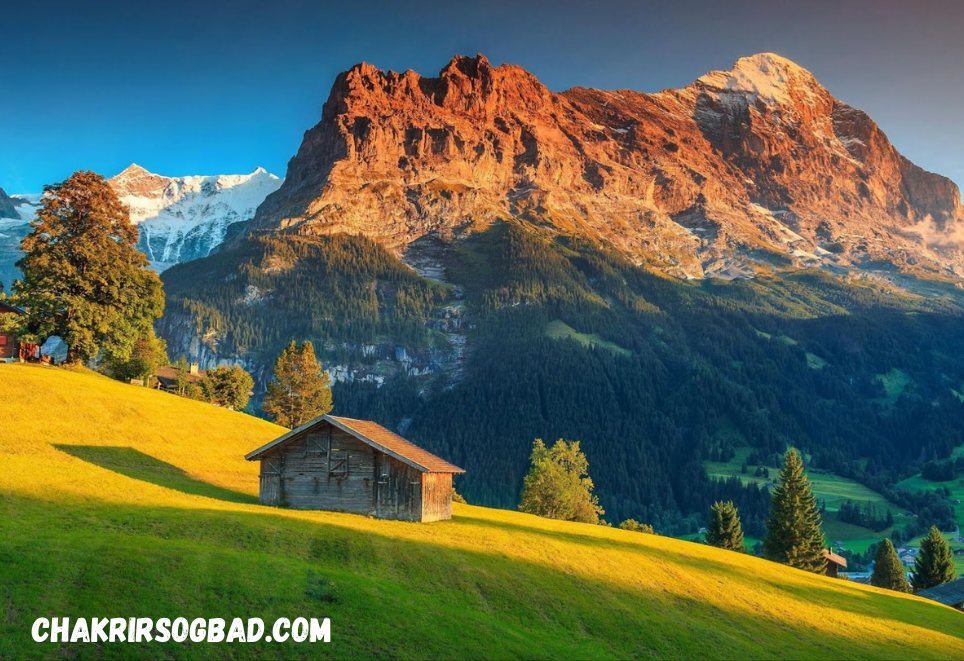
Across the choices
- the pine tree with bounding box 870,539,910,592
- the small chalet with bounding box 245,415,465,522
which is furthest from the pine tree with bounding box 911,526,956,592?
the small chalet with bounding box 245,415,465,522

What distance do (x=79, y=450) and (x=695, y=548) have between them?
47743 mm

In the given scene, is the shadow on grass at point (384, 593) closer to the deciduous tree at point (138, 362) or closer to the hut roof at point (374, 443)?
the hut roof at point (374, 443)

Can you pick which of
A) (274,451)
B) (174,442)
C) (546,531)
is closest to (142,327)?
(174,442)

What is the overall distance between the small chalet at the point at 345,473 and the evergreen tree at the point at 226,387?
202 ft

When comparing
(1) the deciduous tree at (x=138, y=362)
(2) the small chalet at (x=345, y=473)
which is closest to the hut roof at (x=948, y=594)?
(2) the small chalet at (x=345, y=473)

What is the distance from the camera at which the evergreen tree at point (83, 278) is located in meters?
77.2

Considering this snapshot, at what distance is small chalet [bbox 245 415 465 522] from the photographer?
55.9 m

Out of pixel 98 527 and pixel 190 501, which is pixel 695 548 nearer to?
pixel 190 501

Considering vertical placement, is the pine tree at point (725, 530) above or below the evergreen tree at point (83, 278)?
below

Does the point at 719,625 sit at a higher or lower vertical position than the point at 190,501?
lower

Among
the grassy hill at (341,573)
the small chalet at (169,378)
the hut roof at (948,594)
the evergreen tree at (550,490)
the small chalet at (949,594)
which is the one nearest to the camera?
the grassy hill at (341,573)

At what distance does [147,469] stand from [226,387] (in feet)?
202

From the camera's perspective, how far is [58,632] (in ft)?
90.1

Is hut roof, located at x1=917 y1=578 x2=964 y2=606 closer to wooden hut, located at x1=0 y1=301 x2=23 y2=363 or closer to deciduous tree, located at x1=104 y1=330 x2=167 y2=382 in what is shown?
deciduous tree, located at x1=104 y1=330 x2=167 y2=382
